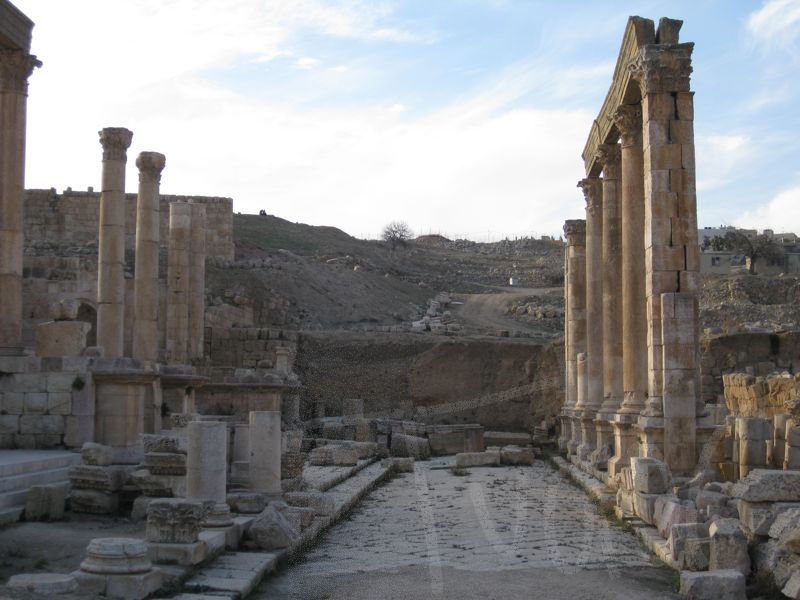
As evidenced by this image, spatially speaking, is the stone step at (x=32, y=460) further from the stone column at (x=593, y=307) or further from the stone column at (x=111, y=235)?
the stone column at (x=593, y=307)

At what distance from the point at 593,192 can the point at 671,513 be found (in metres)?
13.2

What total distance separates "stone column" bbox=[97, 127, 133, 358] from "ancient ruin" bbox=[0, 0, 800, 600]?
47 millimetres

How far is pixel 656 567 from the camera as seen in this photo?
9938 mm

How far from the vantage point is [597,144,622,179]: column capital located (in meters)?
20.5

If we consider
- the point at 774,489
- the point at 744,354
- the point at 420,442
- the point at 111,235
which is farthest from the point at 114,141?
the point at 744,354

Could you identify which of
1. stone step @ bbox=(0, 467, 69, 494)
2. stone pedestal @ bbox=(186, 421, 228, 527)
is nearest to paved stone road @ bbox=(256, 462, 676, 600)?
stone pedestal @ bbox=(186, 421, 228, 527)

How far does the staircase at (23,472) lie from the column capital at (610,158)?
12.2 m

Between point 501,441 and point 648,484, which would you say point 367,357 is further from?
point 648,484

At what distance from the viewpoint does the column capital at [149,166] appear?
A: 73.8 ft

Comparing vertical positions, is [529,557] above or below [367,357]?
below

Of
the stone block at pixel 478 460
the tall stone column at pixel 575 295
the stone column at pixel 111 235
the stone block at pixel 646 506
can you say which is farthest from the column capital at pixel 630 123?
the stone block at pixel 478 460

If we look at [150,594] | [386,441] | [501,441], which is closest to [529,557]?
[150,594]

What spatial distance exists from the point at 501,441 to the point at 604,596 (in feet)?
70.4

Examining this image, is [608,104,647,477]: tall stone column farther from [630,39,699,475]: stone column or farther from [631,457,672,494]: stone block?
[631,457,672,494]: stone block
